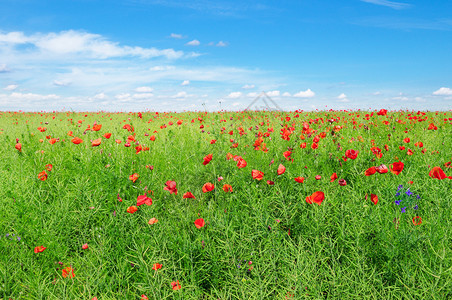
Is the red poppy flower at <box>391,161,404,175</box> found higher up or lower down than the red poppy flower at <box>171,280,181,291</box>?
higher up

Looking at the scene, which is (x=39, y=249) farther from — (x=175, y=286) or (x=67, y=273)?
(x=175, y=286)

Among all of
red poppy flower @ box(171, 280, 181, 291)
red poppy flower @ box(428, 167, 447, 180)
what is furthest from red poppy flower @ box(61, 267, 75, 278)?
red poppy flower @ box(428, 167, 447, 180)

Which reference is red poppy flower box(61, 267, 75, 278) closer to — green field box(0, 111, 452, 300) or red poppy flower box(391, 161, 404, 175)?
green field box(0, 111, 452, 300)

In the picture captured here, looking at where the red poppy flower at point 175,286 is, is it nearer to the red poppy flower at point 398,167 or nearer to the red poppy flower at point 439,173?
the red poppy flower at point 398,167

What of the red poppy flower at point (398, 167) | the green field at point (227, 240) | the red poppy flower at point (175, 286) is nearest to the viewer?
the red poppy flower at point (175, 286)

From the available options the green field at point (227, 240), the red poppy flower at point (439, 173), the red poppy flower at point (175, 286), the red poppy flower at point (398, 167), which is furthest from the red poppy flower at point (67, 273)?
the red poppy flower at point (439, 173)

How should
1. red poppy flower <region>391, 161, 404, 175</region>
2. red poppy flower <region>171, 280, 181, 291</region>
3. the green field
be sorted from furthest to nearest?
1. red poppy flower <region>391, 161, 404, 175</region>
2. the green field
3. red poppy flower <region>171, 280, 181, 291</region>

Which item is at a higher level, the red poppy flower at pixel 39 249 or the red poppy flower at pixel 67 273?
the red poppy flower at pixel 39 249

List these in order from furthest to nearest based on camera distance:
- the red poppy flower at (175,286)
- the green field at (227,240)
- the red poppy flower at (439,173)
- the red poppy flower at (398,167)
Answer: the red poppy flower at (398,167) → the red poppy flower at (439,173) → the green field at (227,240) → the red poppy flower at (175,286)

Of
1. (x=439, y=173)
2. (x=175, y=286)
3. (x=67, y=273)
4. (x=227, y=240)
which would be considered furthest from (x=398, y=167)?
(x=67, y=273)

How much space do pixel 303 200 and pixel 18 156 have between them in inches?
135

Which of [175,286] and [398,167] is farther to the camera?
[398,167]

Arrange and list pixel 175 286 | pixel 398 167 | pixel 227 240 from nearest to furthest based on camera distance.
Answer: pixel 175 286
pixel 227 240
pixel 398 167

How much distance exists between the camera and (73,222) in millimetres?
2199
